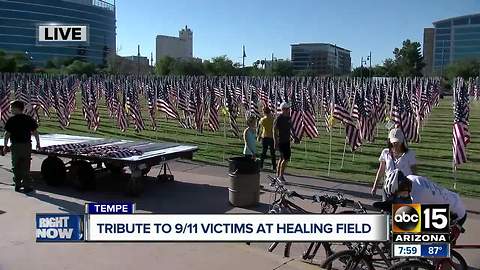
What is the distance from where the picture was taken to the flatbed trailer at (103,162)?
34.0 ft

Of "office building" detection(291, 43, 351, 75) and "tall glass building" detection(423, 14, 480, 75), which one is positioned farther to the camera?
"tall glass building" detection(423, 14, 480, 75)

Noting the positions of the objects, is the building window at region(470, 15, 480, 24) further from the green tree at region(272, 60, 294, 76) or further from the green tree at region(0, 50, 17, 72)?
the green tree at region(0, 50, 17, 72)

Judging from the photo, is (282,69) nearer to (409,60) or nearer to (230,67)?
(230,67)

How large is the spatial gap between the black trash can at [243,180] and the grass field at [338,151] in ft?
13.5

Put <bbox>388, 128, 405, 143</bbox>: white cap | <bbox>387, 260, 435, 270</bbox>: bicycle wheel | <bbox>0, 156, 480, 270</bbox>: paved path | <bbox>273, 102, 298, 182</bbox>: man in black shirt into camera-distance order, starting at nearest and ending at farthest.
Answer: <bbox>387, 260, 435, 270</bbox>: bicycle wheel → <bbox>0, 156, 480, 270</bbox>: paved path → <bbox>388, 128, 405, 143</bbox>: white cap → <bbox>273, 102, 298, 182</bbox>: man in black shirt

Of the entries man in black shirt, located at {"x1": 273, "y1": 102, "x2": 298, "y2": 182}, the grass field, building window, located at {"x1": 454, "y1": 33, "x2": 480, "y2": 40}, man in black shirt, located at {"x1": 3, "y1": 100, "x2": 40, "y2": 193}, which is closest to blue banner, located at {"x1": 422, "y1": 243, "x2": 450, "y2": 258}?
man in black shirt, located at {"x1": 273, "y1": 102, "x2": 298, "y2": 182}

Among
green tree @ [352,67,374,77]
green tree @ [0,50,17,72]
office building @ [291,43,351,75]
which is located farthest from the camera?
office building @ [291,43,351,75]

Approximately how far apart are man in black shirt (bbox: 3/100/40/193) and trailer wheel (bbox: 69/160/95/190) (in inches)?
37.6

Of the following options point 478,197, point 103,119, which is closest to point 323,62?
point 103,119

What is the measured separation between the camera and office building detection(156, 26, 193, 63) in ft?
465

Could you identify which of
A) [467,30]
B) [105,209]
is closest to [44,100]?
[105,209]

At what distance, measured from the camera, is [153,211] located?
30.9ft

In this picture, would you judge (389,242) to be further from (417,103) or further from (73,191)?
(417,103)

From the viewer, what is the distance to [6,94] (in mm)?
23578
